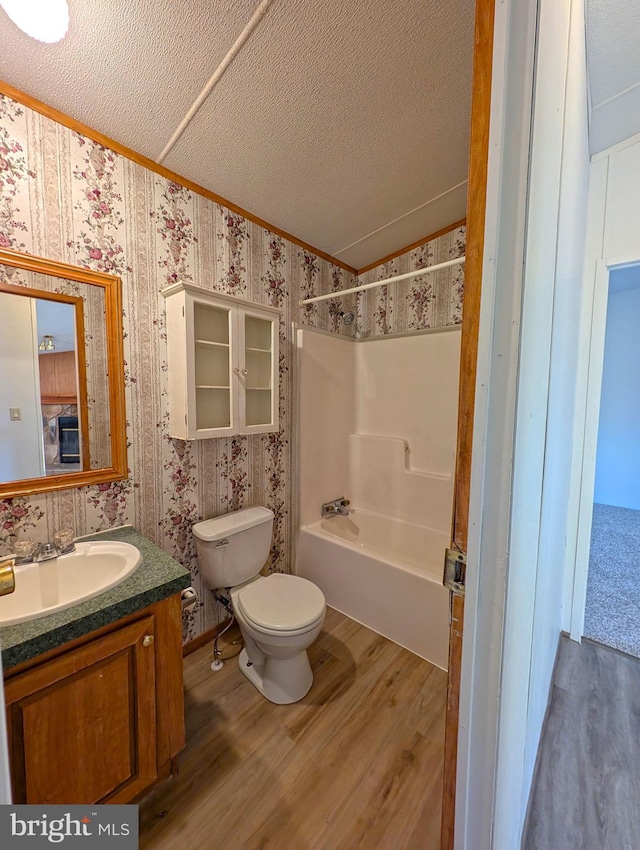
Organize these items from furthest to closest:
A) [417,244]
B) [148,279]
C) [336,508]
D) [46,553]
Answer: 1. [336,508]
2. [417,244]
3. [148,279]
4. [46,553]

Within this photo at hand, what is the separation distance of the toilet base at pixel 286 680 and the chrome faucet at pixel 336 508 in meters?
1.03

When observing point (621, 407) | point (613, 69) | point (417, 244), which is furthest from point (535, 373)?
point (621, 407)

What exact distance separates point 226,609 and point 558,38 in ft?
7.80

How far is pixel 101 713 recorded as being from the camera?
0.96m

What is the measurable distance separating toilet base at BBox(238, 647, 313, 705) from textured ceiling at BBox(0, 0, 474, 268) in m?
2.24

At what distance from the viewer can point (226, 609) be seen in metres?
1.88

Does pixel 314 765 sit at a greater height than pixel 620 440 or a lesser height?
lesser

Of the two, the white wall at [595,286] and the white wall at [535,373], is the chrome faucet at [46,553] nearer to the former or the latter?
the white wall at [535,373]

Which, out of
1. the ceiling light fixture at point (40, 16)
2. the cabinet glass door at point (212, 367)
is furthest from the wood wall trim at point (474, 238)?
the cabinet glass door at point (212, 367)

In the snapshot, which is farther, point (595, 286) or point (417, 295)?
point (417, 295)

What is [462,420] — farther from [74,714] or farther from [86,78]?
[86,78]

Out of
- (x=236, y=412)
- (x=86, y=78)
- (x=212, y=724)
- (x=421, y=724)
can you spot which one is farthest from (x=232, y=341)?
(x=421, y=724)

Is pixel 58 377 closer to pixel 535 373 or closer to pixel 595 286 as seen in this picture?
pixel 535 373

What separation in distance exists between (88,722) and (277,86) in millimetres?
2108
